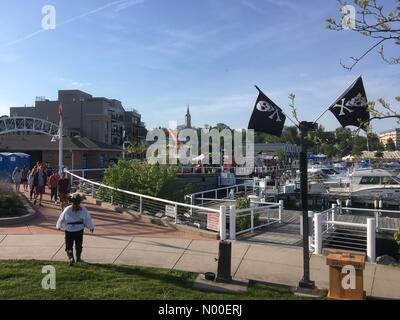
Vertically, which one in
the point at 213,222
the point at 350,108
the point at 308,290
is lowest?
the point at 308,290

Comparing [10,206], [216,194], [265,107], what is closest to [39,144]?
[216,194]

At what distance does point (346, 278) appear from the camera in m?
7.94

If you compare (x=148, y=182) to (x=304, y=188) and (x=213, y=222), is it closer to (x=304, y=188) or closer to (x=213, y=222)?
(x=213, y=222)

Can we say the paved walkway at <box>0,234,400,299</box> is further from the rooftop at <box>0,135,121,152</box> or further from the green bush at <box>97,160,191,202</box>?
the rooftop at <box>0,135,121,152</box>

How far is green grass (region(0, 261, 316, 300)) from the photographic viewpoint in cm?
753

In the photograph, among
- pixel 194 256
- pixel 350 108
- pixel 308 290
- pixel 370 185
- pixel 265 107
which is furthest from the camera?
pixel 370 185

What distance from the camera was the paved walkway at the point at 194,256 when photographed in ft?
30.8

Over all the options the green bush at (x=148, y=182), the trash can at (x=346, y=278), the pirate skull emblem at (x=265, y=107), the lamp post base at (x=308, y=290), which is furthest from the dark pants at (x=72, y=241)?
the green bush at (x=148, y=182)

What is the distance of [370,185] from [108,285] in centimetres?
2998

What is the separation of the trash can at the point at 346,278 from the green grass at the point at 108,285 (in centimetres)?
71
